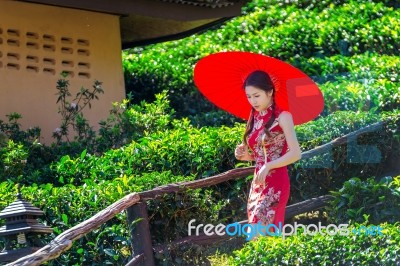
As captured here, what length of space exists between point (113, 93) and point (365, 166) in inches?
173

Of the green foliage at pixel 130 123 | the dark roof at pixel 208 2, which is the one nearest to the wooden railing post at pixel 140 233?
the green foliage at pixel 130 123

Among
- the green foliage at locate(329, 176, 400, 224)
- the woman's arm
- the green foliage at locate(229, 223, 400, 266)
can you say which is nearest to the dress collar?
the woman's arm

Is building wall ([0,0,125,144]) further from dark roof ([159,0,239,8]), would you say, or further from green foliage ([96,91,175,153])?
dark roof ([159,0,239,8])

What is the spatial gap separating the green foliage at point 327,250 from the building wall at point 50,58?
226 inches

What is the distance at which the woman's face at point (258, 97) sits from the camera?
797 centimetres

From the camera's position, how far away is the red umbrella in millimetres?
8180

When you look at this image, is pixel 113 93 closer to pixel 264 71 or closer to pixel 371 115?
pixel 371 115

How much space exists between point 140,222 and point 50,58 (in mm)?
5138

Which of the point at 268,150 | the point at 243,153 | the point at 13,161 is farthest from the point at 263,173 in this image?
the point at 13,161

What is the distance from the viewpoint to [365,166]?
10.2 m

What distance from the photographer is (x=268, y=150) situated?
8039mm

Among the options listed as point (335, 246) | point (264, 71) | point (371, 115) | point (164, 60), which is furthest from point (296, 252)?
point (164, 60)

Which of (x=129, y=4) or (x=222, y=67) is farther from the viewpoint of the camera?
(x=129, y=4)

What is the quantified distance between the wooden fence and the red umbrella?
77 cm
